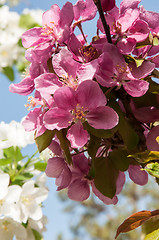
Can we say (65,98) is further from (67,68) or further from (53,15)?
(53,15)

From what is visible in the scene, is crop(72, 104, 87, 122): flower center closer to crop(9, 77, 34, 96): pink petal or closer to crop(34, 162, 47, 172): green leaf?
crop(9, 77, 34, 96): pink petal

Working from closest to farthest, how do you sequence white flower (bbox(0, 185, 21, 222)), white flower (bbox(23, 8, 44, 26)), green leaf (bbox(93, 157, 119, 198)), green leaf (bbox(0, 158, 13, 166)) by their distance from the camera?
green leaf (bbox(93, 157, 119, 198)) → white flower (bbox(0, 185, 21, 222)) → green leaf (bbox(0, 158, 13, 166)) → white flower (bbox(23, 8, 44, 26))

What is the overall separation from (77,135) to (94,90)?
77 millimetres

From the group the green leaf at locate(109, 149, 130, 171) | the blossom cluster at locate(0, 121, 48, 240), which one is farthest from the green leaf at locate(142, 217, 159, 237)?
the blossom cluster at locate(0, 121, 48, 240)

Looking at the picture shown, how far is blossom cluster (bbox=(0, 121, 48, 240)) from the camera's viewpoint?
938 mm

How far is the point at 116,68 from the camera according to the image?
606 mm

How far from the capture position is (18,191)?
0.96 metres

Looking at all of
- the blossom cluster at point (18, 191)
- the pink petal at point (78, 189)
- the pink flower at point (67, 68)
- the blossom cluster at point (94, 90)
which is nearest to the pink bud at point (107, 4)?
the blossom cluster at point (94, 90)

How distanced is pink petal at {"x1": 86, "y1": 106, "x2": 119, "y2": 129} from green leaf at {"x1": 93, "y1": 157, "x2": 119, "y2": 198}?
4.9 inches

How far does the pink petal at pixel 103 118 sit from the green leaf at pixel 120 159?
0.13 metres

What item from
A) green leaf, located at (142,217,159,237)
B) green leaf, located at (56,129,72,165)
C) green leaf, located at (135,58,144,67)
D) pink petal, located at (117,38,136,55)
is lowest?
green leaf, located at (142,217,159,237)

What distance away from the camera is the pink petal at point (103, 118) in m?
0.56

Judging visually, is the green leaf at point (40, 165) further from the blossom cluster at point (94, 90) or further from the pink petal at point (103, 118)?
the pink petal at point (103, 118)

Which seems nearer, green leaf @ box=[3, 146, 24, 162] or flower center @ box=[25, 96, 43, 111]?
flower center @ box=[25, 96, 43, 111]
